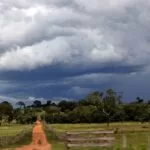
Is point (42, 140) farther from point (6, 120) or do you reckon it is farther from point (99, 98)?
point (6, 120)

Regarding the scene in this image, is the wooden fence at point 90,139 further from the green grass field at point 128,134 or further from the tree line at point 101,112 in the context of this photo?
the tree line at point 101,112

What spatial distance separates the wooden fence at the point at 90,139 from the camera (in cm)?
2744

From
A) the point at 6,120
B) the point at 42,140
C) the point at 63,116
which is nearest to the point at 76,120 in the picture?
the point at 63,116

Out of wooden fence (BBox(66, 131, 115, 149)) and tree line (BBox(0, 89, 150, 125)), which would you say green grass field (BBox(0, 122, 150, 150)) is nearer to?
wooden fence (BBox(66, 131, 115, 149))

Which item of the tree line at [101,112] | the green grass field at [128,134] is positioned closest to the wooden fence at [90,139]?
the green grass field at [128,134]

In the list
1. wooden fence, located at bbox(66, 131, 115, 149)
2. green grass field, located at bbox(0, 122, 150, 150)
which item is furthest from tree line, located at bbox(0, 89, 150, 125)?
wooden fence, located at bbox(66, 131, 115, 149)

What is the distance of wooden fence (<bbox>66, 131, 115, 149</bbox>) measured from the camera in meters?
27.4

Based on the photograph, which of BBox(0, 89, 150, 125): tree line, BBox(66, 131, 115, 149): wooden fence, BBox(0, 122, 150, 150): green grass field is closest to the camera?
BBox(66, 131, 115, 149): wooden fence

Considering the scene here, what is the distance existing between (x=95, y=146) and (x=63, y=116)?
110027mm

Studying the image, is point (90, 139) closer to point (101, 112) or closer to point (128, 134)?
point (128, 134)

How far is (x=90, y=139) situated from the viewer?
27469mm

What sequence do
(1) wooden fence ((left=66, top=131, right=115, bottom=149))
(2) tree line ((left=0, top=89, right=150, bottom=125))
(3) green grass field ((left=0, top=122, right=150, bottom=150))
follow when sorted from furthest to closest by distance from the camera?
(2) tree line ((left=0, top=89, right=150, bottom=125)), (3) green grass field ((left=0, top=122, right=150, bottom=150)), (1) wooden fence ((left=66, top=131, right=115, bottom=149))

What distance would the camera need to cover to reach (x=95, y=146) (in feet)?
91.1

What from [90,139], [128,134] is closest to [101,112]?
[128,134]
